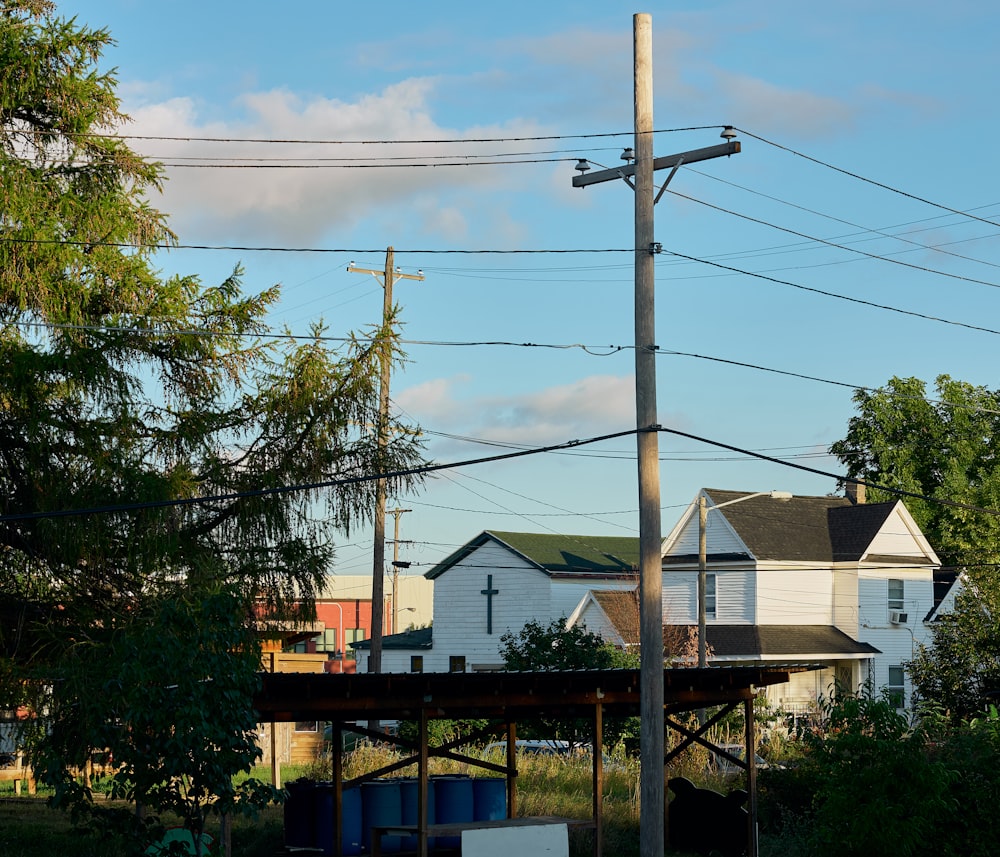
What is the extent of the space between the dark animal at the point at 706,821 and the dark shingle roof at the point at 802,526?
77.9 feet

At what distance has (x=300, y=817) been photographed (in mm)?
21734

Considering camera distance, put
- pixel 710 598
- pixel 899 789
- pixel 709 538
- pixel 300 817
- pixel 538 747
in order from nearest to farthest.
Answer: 1. pixel 899 789
2. pixel 300 817
3. pixel 538 747
4. pixel 710 598
5. pixel 709 538

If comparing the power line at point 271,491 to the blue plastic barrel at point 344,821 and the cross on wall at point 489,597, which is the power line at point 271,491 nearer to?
the blue plastic barrel at point 344,821

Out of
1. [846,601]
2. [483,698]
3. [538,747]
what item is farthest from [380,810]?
[846,601]

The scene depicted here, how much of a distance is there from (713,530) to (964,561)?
15323 mm

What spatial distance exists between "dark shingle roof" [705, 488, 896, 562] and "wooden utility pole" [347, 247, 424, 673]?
61.5 feet

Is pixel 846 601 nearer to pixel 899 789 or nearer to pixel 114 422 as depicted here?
pixel 899 789

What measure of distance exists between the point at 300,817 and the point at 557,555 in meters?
33.4

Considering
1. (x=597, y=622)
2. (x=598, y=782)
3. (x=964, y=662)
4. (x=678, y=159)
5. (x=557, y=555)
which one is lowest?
(x=598, y=782)

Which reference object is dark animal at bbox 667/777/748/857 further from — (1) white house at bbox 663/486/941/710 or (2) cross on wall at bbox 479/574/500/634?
(2) cross on wall at bbox 479/574/500/634

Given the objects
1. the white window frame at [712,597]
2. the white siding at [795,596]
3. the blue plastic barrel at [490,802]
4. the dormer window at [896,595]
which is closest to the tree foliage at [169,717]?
the blue plastic barrel at [490,802]

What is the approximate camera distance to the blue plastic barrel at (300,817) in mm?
21641

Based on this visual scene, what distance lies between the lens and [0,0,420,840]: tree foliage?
15.7 meters

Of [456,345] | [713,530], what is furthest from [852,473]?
[456,345]
